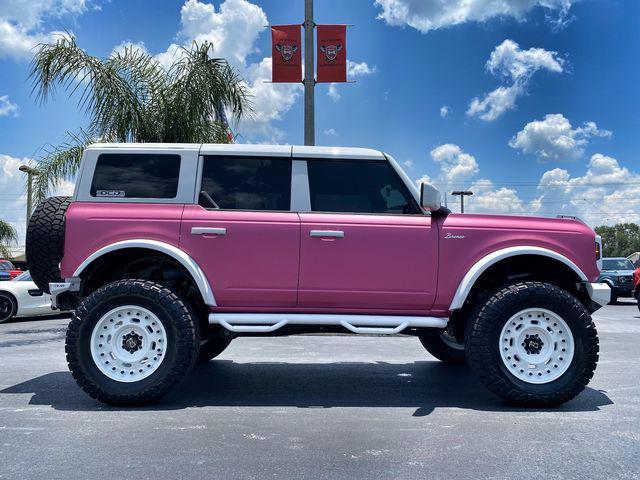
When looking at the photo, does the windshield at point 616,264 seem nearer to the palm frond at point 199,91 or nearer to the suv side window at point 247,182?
the palm frond at point 199,91

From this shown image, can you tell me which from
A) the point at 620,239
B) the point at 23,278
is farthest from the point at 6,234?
the point at 620,239

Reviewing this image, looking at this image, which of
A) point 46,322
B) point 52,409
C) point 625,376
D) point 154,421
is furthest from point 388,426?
point 46,322

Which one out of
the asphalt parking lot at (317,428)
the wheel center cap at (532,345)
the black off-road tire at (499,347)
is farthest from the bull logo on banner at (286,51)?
the wheel center cap at (532,345)

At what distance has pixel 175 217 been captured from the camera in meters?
4.60

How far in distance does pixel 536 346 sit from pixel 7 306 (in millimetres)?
11667

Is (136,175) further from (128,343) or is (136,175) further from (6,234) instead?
(6,234)

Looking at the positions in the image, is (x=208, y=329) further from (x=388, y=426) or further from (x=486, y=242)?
(x=486, y=242)

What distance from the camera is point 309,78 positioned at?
35.3 feet

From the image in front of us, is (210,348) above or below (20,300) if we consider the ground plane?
above

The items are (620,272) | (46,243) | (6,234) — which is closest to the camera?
(46,243)

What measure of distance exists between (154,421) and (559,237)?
11.8 ft

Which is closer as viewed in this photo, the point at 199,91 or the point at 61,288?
the point at 61,288

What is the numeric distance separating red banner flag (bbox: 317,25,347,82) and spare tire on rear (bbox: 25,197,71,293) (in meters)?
7.15

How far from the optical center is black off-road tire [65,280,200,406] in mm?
4355
